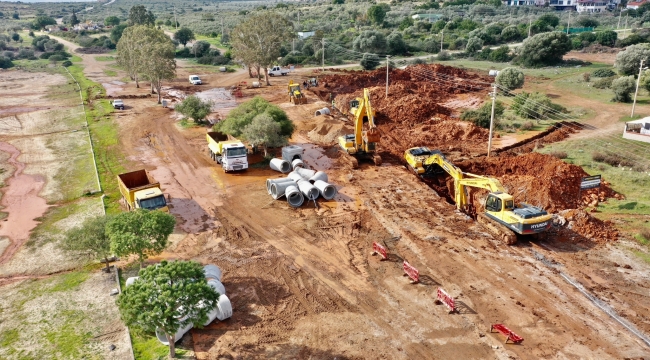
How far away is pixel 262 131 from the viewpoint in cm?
3450

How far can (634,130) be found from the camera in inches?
1516

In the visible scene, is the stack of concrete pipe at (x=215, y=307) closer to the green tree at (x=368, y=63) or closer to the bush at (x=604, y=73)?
the bush at (x=604, y=73)

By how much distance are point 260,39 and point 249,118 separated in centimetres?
2946

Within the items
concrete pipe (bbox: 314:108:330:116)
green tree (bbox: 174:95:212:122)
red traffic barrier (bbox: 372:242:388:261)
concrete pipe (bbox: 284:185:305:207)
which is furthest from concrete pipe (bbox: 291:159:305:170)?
green tree (bbox: 174:95:212:122)

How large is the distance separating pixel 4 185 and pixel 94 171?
5749 mm

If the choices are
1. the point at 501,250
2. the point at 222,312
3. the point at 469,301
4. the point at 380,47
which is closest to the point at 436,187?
the point at 501,250

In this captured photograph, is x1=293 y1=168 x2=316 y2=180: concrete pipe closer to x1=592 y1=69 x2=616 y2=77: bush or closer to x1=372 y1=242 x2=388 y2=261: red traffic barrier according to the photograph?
x1=372 y1=242 x2=388 y2=261: red traffic barrier

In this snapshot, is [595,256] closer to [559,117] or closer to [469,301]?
[469,301]

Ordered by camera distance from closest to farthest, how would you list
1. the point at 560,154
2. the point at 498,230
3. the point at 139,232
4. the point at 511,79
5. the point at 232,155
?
1. the point at 139,232
2. the point at 498,230
3. the point at 232,155
4. the point at 560,154
5. the point at 511,79

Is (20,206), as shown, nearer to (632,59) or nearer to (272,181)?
(272,181)

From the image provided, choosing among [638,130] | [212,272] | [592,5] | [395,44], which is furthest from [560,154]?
[592,5]

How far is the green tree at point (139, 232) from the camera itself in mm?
19688

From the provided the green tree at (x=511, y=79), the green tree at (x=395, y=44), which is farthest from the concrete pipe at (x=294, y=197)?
the green tree at (x=395, y=44)

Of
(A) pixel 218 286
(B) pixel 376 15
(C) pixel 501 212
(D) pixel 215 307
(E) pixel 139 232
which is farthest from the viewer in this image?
(B) pixel 376 15
